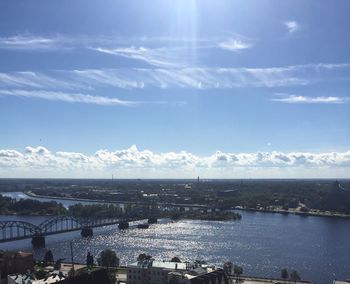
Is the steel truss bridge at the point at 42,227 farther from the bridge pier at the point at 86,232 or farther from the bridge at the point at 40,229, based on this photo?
the bridge pier at the point at 86,232

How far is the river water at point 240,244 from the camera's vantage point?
65500 mm

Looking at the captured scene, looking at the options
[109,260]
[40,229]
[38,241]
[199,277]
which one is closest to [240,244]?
[109,260]

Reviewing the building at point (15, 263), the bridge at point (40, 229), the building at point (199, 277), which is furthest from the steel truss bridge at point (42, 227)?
the building at point (199, 277)

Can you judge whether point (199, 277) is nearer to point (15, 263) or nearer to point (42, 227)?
point (15, 263)

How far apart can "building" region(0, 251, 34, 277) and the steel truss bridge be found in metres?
28.9

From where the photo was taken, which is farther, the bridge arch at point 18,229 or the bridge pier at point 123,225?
the bridge pier at point 123,225

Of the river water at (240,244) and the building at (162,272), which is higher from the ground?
the building at (162,272)

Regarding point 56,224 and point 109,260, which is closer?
point 109,260

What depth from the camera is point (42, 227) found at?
338ft

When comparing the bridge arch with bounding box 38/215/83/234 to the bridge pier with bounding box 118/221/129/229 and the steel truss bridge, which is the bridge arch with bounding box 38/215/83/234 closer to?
the steel truss bridge

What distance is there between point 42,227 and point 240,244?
4230cm

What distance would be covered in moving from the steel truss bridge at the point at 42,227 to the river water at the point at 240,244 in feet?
4.95

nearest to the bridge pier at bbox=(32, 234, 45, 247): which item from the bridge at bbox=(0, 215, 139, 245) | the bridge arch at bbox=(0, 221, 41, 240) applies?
the bridge at bbox=(0, 215, 139, 245)

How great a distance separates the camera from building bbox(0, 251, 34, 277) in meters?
55.1
